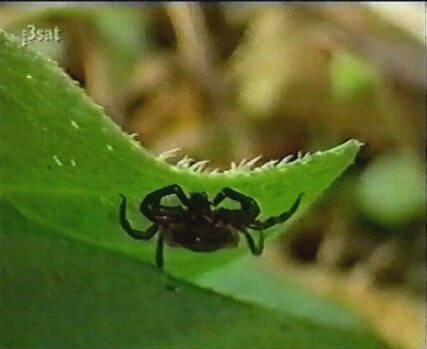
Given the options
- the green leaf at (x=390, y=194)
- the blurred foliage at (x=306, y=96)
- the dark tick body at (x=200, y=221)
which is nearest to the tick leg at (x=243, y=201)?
the dark tick body at (x=200, y=221)

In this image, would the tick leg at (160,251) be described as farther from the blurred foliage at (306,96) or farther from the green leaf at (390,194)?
the green leaf at (390,194)

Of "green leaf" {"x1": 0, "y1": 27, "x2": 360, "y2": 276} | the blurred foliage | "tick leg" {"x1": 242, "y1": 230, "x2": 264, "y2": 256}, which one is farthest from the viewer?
the blurred foliage

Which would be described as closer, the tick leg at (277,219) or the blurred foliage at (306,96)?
the tick leg at (277,219)

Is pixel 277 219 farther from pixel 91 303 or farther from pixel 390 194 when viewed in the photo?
pixel 390 194

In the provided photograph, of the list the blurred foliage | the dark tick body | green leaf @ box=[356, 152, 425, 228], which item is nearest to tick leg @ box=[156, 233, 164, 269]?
the dark tick body

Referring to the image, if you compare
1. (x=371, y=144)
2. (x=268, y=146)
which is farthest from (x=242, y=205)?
(x=371, y=144)

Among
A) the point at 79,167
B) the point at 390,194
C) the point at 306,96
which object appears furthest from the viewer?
the point at 306,96

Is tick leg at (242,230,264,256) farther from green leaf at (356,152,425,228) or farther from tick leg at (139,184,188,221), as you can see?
green leaf at (356,152,425,228)

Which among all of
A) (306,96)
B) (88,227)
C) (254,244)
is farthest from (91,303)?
→ (306,96)
